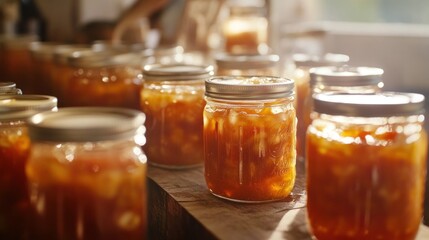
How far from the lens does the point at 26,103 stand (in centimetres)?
109

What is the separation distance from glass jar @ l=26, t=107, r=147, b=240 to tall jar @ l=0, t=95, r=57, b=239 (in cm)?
13

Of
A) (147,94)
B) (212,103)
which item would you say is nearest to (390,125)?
(212,103)

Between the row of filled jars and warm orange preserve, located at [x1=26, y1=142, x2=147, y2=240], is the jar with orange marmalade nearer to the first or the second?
the row of filled jars

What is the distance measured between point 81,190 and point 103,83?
0.77 metres

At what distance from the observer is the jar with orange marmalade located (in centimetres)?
89

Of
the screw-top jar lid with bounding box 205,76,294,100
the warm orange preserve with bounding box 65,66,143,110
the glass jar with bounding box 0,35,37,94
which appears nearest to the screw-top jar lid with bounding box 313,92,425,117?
the screw-top jar lid with bounding box 205,76,294,100

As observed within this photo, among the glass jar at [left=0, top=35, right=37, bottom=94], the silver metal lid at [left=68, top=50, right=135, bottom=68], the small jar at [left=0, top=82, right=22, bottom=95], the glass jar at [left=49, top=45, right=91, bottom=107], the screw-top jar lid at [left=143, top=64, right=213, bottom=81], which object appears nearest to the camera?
the small jar at [left=0, top=82, right=22, bottom=95]

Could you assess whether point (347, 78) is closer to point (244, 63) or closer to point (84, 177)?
point (244, 63)

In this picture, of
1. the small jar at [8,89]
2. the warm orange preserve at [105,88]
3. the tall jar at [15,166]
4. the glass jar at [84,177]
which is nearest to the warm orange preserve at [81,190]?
the glass jar at [84,177]

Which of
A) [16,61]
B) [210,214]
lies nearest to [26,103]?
[210,214]

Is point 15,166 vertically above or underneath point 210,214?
above

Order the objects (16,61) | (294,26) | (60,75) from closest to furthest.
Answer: (60,75) → (16,61) → (294,26)

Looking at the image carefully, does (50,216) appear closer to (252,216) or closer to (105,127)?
(105,127)

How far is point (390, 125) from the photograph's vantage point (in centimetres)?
92
